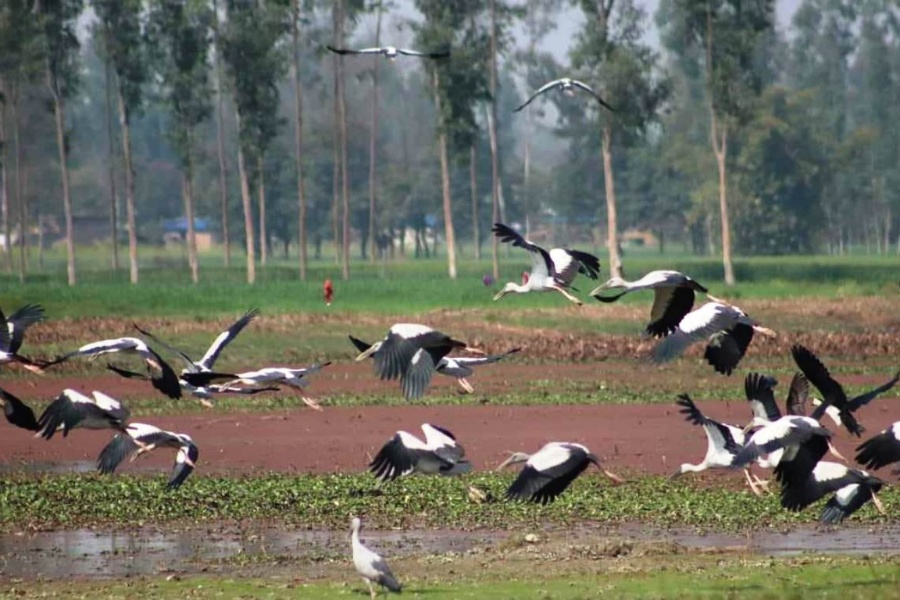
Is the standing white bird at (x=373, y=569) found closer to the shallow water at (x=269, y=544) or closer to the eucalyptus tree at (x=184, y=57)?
the shallow water at (x=269, y=544)

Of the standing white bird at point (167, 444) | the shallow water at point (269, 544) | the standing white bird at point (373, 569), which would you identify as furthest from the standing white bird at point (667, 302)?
the standing white bird at point (167, 444)

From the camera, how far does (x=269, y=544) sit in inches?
554

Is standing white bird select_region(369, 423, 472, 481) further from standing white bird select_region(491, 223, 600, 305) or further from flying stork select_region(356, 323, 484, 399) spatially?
standing white bird select_region(491, 223, 600, 305)

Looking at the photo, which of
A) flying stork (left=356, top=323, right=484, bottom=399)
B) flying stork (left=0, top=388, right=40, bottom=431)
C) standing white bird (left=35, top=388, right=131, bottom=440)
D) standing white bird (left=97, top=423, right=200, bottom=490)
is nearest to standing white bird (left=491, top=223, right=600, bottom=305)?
flying stork (left=356, top=323, right=484, bottom=399)

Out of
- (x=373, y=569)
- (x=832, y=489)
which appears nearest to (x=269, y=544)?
(x=373, y=569)

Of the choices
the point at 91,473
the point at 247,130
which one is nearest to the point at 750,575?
the point at 91,473

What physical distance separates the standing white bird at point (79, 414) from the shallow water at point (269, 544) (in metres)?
0.92

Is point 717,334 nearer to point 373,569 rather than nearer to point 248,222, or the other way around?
point 373,569

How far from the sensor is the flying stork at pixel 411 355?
13.2 metres

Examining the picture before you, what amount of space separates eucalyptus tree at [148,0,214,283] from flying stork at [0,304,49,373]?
136 ft

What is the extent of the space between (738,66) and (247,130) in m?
17.6

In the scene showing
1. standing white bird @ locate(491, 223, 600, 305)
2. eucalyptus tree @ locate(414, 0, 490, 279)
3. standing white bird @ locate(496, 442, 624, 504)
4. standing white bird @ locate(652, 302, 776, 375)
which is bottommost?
standing white bird @ locate(496, 442, 624, 504)

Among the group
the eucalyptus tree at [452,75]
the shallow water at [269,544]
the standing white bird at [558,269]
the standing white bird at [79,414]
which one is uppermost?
the eucalyptus tree at [452,75]

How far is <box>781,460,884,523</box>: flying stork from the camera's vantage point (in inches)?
498
